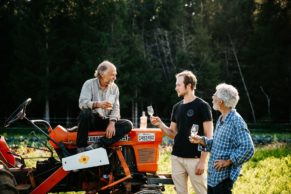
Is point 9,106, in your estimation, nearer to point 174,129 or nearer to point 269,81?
point 269,81

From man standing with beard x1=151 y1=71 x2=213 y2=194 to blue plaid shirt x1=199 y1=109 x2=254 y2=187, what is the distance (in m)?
0.66

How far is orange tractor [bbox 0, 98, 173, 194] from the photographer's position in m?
5.41

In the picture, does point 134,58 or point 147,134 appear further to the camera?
point 134,58

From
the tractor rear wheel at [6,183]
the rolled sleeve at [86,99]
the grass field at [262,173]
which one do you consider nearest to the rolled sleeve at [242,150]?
the rolled sleeve at [86,99]

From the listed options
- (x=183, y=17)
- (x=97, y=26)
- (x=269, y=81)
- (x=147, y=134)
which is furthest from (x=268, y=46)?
(x=147, y=134)

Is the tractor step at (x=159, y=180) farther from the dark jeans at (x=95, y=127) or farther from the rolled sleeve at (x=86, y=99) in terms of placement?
the rolled sleeve at (x=86, y=99)

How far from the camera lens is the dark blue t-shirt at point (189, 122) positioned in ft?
16.0

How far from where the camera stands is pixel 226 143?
404 cm

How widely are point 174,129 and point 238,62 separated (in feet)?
93.6

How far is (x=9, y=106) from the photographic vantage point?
102 feet

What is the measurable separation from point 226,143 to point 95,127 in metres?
1.99

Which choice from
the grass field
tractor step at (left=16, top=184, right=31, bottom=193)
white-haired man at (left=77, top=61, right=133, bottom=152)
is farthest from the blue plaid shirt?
the grass field

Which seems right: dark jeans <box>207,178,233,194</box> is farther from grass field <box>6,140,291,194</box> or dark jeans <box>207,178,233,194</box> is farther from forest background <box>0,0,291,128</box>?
forest background <box>0,0,291,128</box>

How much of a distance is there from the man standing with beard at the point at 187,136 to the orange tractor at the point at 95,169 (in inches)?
13.8
